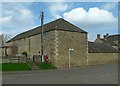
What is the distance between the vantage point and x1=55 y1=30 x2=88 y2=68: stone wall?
37562 millimetres

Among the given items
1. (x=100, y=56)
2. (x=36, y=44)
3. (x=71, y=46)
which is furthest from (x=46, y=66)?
(x=100, y=56)

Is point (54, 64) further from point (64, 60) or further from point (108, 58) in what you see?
point (108, 58)

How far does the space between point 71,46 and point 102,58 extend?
9500 millimetres

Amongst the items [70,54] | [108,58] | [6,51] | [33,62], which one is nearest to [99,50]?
[108,58]

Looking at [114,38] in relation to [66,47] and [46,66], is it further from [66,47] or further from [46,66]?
[46,66]

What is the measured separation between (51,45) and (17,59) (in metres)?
6.12

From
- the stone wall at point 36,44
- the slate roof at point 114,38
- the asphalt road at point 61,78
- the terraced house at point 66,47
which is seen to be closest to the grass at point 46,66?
the terraced house at point 66,47

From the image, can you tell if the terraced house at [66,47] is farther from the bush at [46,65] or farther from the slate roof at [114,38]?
the slate roof at [114,38]

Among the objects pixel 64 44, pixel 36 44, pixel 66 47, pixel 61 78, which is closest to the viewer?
pixel 61 78

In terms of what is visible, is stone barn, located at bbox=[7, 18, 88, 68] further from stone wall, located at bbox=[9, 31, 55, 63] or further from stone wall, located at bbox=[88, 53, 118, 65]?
stone wall, located at bbox=[88, 53, 118, 65]

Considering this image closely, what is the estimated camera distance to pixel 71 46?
39.5m

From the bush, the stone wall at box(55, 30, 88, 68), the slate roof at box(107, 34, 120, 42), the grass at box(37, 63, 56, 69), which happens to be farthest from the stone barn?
the slate roof at box(107, 34, 120, 42)

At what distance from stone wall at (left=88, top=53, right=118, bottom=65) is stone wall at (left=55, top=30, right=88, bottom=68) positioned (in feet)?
6.88

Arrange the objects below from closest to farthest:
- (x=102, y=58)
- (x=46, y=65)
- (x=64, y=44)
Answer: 1. (x=46, y=65)
2. (x=64, y=44)
3. (x=102, y=58)
